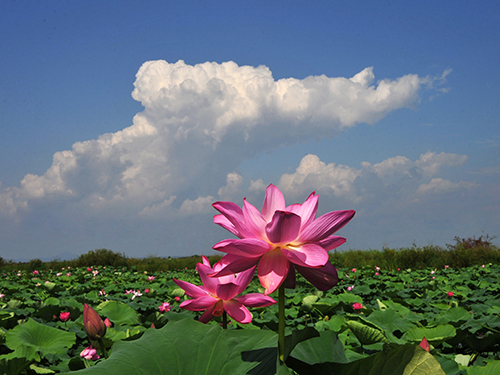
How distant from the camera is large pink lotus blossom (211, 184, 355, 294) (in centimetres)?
69

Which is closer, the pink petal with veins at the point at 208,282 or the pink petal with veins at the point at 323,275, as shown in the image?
the pink petal with veins at the point at 323,275

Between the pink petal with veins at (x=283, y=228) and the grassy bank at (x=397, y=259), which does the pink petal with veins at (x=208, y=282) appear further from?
the grassy bank at (x=397, y=259)

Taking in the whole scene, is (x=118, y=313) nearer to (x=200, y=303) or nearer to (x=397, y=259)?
(x=200, y=303)

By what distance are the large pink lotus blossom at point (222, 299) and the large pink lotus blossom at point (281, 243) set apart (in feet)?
0.57

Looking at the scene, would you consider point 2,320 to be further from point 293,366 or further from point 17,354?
point 293,366

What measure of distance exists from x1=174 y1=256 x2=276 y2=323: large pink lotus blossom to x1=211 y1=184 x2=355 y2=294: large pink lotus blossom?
0.17 meters

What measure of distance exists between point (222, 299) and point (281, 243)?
37 cm

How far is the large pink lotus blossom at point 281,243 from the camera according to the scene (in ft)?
2.27

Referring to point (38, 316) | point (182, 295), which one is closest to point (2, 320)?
point (38, 316)

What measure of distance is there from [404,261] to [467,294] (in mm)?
6679

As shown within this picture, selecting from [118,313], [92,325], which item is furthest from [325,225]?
[118,313]

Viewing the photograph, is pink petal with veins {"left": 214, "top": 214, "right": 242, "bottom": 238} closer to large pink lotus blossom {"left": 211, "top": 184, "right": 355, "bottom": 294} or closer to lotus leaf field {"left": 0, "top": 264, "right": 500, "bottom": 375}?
large pink lotus blossom {"left": 211, "top": 184, "right": 355, "bottom": 294}

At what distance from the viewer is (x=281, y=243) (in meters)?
0.73

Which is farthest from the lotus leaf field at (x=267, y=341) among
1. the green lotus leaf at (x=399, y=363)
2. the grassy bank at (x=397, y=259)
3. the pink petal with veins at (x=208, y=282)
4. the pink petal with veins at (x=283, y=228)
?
the grassy bank at (x=397, y=259)
